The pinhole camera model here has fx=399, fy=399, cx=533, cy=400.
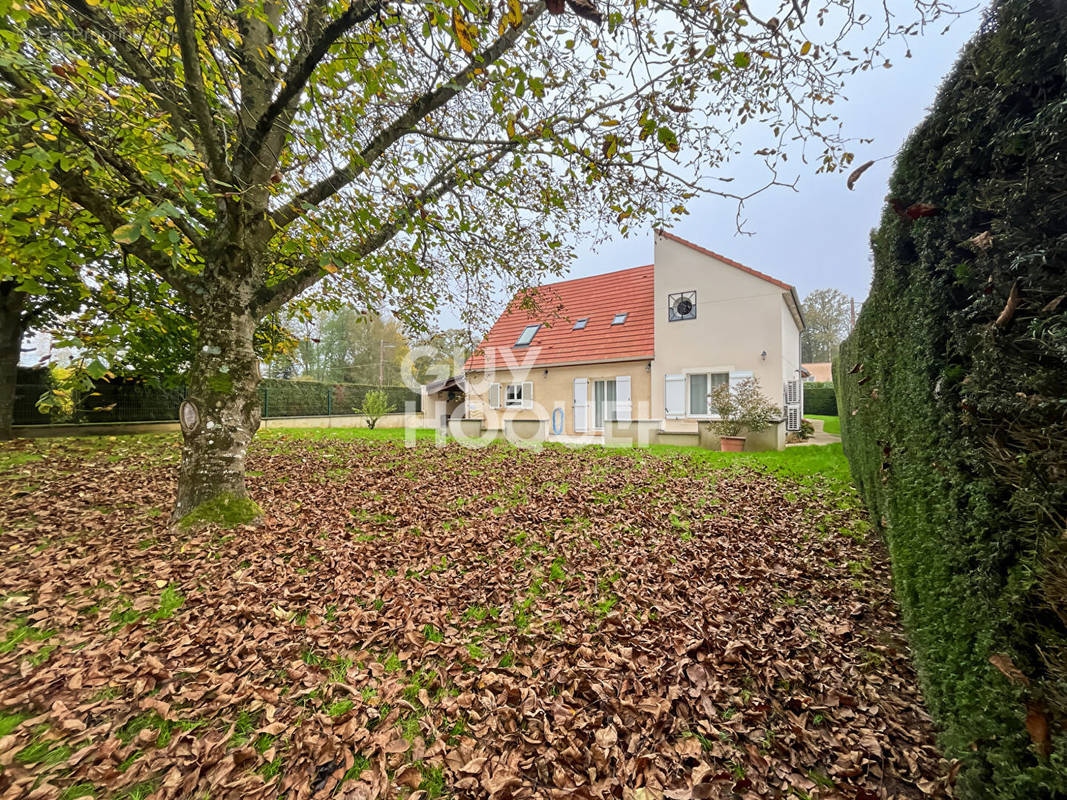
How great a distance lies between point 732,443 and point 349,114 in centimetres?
975

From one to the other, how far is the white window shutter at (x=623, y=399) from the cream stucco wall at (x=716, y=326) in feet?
2.84

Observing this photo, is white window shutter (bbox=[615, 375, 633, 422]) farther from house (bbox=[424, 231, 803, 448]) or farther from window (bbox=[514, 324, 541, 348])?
window (bbox=[514, 324, 541, 348])

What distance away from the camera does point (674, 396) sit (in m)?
12.8

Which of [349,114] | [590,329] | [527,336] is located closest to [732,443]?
[590,329]

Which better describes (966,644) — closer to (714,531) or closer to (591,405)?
(714,531)

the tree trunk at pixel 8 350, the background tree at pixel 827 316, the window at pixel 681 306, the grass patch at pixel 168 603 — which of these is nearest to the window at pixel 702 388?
the window at pixel 681 306

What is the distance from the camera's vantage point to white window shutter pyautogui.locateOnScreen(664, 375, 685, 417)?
41.8ft

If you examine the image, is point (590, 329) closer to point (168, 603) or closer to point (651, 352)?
point (651, 352)

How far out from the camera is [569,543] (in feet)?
13.8

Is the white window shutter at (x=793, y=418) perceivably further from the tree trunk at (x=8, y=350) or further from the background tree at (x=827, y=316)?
the background tree at (x=827, y=316)

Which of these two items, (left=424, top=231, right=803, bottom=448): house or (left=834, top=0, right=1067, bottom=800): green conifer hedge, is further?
(left=424, top=231, right=803, bottom=448): house

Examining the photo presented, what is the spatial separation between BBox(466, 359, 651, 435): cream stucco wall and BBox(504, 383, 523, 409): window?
18 cm

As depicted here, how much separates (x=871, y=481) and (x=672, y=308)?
1017 centimetres

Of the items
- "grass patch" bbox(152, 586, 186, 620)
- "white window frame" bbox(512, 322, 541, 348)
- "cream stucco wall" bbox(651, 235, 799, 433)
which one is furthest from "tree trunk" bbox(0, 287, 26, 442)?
"cream stucco wall" bbox(651, 235, 799, 433)
